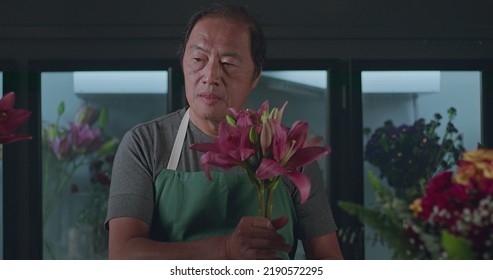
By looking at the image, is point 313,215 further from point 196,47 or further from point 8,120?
point 8,120

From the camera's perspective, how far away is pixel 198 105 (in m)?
0.82

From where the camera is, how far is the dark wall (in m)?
0.91

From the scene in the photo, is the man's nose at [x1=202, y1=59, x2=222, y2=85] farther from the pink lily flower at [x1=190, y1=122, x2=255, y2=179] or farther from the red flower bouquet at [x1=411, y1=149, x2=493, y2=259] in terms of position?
the red flower bouquet at [x1=411, y1=149, x2=493, y2=259]

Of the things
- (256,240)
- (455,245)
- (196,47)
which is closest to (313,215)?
(256,240)

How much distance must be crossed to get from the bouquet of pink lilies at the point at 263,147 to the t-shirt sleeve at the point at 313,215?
0.14 meters

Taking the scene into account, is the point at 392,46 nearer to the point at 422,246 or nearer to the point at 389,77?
the point at 389,77

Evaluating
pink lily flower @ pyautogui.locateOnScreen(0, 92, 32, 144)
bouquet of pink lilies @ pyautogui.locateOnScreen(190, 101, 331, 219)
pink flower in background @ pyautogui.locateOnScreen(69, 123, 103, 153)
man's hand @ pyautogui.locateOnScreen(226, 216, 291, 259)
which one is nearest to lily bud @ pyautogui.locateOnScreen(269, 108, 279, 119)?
bouquet of pink lilies @ pyautogui.locateOnScreen(190, 101, 331, 219)

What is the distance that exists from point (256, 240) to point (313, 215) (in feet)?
0.41

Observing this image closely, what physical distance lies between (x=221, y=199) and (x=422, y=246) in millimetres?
296

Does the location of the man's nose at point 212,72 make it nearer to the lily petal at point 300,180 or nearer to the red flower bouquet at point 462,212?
the lily petal at point 300,180

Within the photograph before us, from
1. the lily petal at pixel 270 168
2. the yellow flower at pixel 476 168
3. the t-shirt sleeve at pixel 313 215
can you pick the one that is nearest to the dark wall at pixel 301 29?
the t-shirt sleeve at pixel 313 215

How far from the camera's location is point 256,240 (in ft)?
2.36
